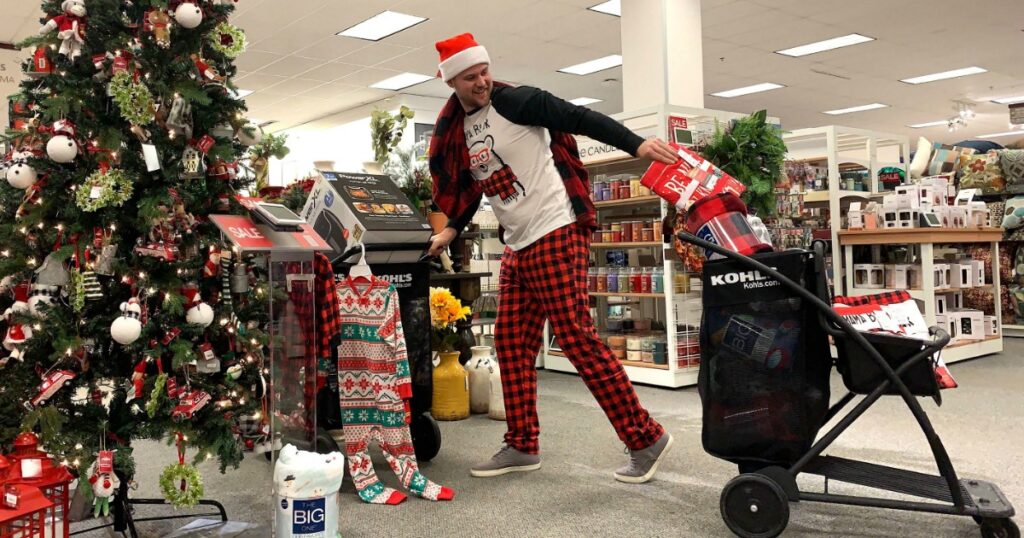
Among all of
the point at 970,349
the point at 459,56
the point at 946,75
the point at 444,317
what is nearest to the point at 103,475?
the point at 459,56

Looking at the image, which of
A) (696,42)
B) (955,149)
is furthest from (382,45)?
(955,149)

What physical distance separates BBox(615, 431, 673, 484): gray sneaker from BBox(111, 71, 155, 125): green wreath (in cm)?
189

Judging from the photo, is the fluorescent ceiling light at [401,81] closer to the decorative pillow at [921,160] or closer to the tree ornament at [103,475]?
the decorative pillow at [921,160]

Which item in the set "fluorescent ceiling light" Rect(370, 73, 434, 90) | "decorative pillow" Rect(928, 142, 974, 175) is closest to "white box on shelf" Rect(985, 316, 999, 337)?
"decorative pillow" Rect(928, 142, 974, 175)

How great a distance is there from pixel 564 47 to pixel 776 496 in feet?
25.7

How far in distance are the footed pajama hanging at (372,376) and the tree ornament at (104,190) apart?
812 millimetres

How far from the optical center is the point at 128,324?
1.97 metres

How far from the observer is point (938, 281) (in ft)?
18.9

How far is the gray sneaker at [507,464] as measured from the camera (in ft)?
9.49

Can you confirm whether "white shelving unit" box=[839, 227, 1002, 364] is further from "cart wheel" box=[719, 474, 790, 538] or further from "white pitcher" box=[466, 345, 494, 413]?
"cart wheel" box=[719, 474, 790, 538]

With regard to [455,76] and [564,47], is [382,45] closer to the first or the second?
[564,47]

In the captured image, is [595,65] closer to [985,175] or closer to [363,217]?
[985,175]

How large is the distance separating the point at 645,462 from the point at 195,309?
1580 millimetres

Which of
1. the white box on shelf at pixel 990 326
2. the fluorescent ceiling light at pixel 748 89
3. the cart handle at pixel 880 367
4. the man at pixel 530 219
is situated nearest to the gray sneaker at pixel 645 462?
the man at pixel 530 219
